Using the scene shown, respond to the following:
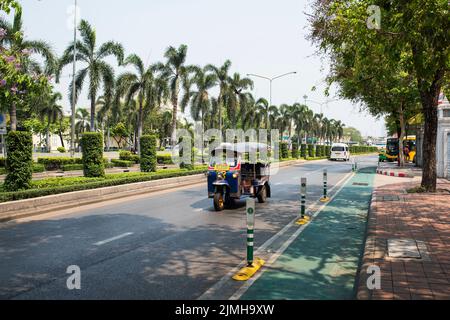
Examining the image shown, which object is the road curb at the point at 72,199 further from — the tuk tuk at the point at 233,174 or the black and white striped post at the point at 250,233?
the black and white striped post at the point at 250,233

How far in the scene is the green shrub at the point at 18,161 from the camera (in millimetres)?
14438

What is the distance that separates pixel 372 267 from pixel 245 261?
230 cm

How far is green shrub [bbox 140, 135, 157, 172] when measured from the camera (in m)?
23.6

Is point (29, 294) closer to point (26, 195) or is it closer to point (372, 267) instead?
point (372, 267)

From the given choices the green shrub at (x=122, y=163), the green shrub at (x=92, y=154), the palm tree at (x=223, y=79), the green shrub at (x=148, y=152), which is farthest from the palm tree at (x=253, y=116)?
the green shrub at (x=92, y=154)

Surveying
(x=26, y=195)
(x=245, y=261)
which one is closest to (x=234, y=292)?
(x=245, y=261)

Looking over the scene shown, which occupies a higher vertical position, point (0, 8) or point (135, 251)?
point (0, 8)

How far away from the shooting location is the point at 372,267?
20.7ft

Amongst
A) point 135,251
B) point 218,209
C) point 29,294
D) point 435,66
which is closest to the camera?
point 29,294

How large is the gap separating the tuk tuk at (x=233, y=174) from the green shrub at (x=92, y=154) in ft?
24.9

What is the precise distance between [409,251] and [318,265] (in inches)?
65.1

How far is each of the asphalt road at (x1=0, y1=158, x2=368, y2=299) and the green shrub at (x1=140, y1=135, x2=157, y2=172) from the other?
9.64 metres

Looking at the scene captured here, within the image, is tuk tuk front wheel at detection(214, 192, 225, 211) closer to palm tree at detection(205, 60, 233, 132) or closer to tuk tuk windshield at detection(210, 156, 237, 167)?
tuk tuk windshield at detection(210, 156, 237, 167)
